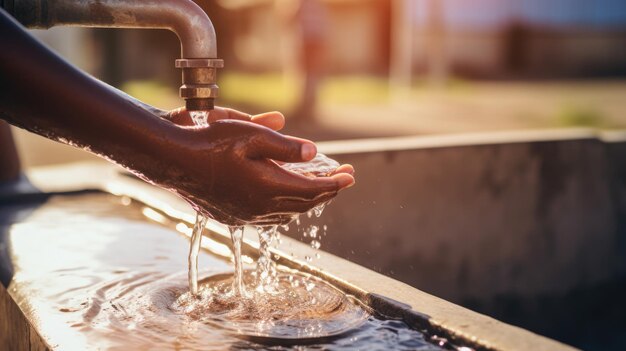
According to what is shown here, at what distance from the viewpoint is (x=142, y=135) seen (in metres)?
1.43

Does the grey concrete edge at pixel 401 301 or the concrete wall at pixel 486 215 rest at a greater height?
the grey concrete edge at pixel 401 301

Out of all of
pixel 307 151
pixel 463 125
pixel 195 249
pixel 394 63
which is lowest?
pixel 463 125

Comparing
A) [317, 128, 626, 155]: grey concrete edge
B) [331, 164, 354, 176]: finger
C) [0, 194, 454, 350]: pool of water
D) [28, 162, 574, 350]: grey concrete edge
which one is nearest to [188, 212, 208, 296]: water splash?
[0, 194, 454, 350]: pool of water

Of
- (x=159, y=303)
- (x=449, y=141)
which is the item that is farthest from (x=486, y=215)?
(x=159, y=303)

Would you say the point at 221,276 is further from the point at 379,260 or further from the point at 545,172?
the point at 545,172

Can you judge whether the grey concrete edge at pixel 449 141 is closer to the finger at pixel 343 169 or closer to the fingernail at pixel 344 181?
the finger at pixel 343 169

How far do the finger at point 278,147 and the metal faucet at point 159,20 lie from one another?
0.38 meters

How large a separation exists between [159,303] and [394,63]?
2203 cm

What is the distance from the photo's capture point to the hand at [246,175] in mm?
1435

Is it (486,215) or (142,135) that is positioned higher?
(142,135)

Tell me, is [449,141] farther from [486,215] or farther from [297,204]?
[297,204]

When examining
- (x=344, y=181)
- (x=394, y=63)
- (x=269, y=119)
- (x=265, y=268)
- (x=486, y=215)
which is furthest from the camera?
(x=394, y=63)

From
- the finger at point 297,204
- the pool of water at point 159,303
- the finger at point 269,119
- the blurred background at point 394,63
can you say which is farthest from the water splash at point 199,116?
the blurred background at point 394,63

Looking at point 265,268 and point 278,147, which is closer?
point 278,147
